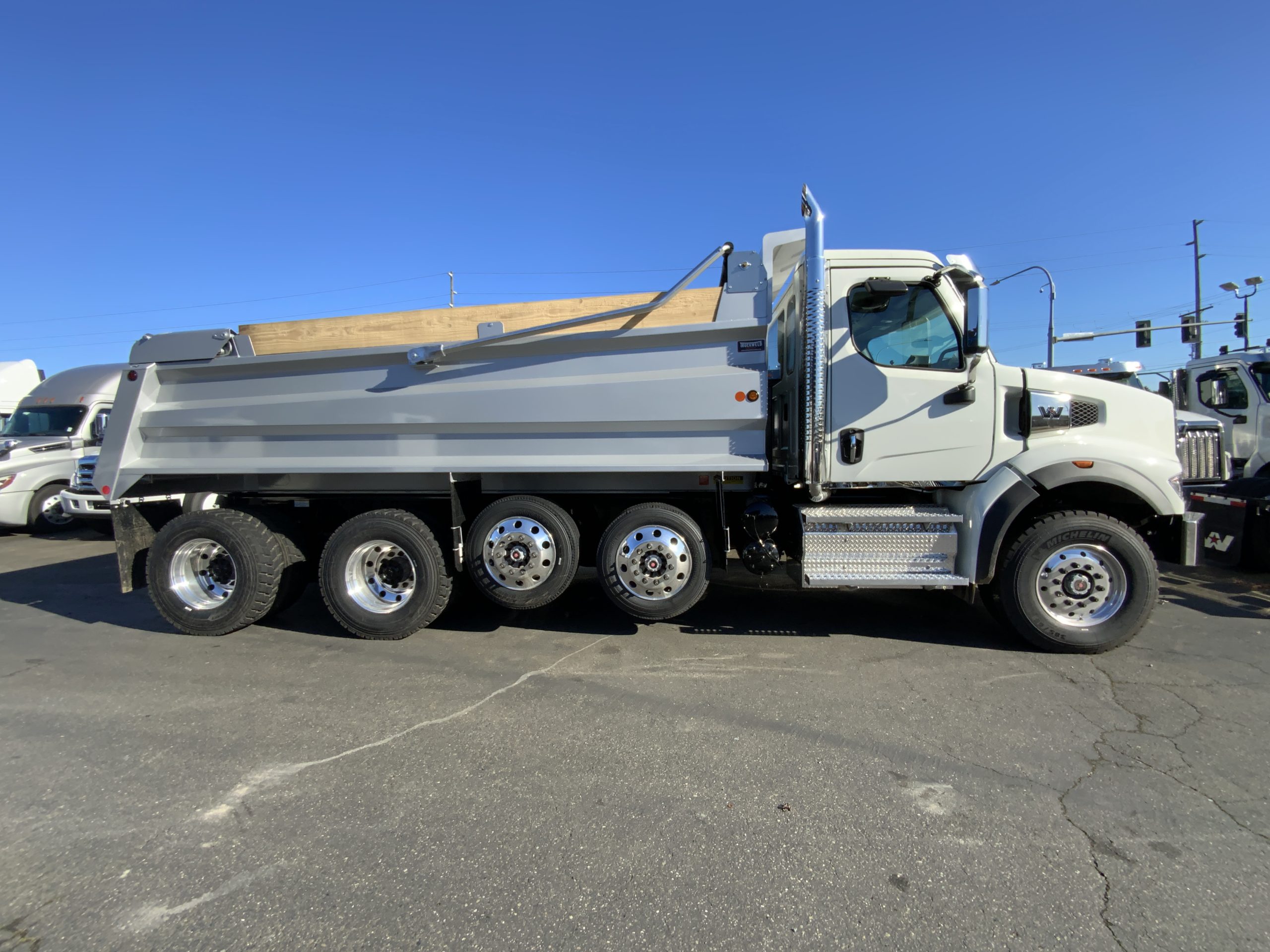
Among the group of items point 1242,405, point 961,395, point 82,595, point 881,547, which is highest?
point 1242,405

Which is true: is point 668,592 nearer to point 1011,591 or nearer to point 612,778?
point 612,778

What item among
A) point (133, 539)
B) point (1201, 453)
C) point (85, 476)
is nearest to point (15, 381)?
point (85, 476)

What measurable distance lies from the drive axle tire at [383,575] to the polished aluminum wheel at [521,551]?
479mm

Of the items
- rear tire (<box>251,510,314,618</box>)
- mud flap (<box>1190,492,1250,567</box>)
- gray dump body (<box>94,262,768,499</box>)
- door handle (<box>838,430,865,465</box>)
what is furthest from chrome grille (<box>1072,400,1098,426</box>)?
rear tire (<box>251,510,314,618</box>)

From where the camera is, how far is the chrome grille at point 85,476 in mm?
9324

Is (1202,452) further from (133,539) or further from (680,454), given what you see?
(133,539)

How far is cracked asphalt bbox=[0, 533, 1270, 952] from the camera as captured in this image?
2.21m

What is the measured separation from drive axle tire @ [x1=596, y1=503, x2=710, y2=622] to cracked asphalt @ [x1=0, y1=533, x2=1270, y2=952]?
400 mm

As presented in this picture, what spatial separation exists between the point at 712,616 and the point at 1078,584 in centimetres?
270

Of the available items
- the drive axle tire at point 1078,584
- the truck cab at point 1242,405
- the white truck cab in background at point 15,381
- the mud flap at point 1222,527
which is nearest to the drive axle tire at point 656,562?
the drive axle tire at point 1078,584

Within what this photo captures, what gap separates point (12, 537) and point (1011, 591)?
48.9ft

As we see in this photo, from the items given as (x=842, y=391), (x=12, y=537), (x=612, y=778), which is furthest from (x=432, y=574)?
(x=12, y=537)

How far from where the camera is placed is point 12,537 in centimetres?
1122

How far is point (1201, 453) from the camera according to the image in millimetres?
6289
